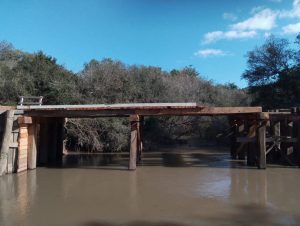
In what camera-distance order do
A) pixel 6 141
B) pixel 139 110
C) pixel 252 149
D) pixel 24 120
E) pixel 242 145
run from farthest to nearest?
pixel 242 145, pixel 252 149, pixel 139 110, pixel 24 120, pixel 6 141

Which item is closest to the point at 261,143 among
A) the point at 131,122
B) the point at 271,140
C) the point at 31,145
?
the point at 271,140

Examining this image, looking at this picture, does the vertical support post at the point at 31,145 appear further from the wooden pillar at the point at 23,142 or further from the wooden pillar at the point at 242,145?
the wooden pillar at the point at 242,145

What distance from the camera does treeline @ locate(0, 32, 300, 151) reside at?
25.9 metres

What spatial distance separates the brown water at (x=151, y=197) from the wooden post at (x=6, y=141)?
0.51 meters

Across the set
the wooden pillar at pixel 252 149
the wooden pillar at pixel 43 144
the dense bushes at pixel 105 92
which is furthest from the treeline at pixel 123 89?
the wooden pillar at pixel 252 149

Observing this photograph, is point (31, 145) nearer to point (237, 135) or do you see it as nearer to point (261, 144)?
point (261, 144)

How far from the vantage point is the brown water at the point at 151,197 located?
812 cm

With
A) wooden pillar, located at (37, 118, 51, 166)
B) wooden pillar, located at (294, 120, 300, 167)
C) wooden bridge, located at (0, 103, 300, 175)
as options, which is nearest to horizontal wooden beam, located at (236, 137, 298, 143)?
wooden bridge, located at (0, 103, 300, 175)

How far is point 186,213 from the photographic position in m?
8.63

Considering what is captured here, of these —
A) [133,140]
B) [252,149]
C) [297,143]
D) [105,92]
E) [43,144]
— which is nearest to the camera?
[133,140]

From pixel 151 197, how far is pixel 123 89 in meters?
20.2

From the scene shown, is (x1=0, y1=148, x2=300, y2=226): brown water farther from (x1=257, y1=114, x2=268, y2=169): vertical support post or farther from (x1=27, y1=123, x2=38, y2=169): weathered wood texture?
(x1=27, y1=123, x2=38, y2=169): weathered wood texture

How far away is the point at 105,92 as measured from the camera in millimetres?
29406

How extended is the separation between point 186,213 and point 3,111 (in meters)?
9.31
